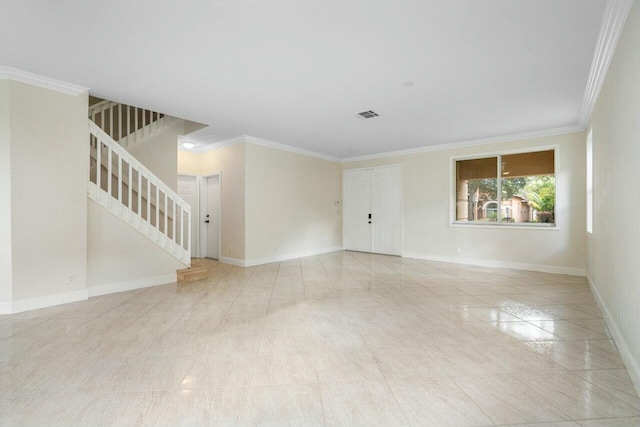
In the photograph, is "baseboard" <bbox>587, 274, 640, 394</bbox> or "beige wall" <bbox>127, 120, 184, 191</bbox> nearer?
"baseboard" <bbox>587, 274, 640, 394</bbox>

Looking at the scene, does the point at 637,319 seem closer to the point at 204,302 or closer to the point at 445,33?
the point at 445,33

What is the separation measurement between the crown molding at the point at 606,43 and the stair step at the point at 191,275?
Result: 5.80 metres

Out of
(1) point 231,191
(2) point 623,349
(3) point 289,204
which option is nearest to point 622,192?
(2) point 623,349

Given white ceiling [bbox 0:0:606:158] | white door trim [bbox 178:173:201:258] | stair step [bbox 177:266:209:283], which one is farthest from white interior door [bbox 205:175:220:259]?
white ceiling [bbox 0:0:606:158]

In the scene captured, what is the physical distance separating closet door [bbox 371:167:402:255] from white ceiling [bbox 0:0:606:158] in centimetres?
296

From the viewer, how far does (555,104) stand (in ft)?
14.5

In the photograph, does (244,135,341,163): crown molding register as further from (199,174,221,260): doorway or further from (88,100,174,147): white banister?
(88,100,174,147): white banister

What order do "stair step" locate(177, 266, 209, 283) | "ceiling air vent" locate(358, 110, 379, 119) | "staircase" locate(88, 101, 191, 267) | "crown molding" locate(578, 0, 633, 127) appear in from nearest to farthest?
"crown molding" locate(578, 0, 633, 127), "staircase" locate(88, 101, 191, 267), "ceiling air vent" locate(358, 110, 379, 119), "stair step" locate(177, 266, 209, 283)

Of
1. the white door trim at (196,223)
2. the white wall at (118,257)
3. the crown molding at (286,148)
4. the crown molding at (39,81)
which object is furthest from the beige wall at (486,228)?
the crown molding at (39,81)

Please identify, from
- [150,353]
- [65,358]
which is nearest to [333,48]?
[150,353]

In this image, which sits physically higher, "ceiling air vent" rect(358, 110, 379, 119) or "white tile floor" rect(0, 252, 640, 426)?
"ceiling air vent" rect(358, 110, 379, 119)

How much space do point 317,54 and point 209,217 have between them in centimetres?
542

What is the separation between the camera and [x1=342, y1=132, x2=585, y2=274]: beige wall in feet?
18.1

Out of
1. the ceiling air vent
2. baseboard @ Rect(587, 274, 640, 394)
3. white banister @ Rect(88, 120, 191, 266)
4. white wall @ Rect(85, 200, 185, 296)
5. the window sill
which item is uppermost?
the ceiling air vent
